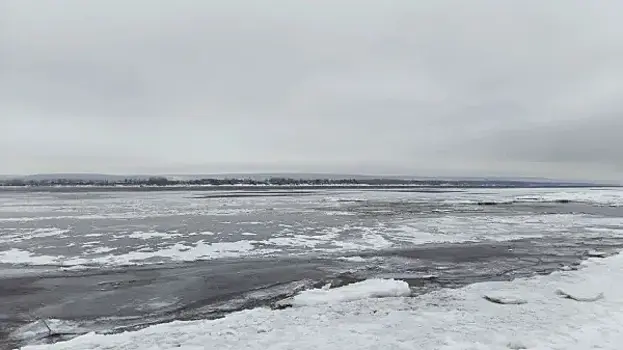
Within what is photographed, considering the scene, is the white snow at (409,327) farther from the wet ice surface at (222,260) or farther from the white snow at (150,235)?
the white snow at (150,235)

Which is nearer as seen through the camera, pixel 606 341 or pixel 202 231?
pixel 606 341

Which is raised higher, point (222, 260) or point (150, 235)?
point (150, 235)

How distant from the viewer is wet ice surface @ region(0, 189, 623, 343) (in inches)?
313

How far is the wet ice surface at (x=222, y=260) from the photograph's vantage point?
26.1 feet

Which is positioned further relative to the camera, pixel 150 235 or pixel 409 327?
pixel 150 235

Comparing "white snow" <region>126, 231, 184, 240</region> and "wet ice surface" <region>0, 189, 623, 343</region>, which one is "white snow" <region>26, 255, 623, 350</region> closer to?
"wet ice surface" <region>0, 189, 623, 343</region>

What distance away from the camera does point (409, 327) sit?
21.0 feet

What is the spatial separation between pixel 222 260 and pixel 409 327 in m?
6.93

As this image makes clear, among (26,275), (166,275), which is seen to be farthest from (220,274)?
(26,275)

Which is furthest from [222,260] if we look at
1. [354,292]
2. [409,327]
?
[409,327]

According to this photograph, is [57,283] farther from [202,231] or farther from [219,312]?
[202,231]

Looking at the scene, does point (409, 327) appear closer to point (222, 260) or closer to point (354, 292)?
point (354, 292)

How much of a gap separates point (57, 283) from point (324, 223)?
43.0ft

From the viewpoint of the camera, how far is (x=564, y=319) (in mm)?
6754
